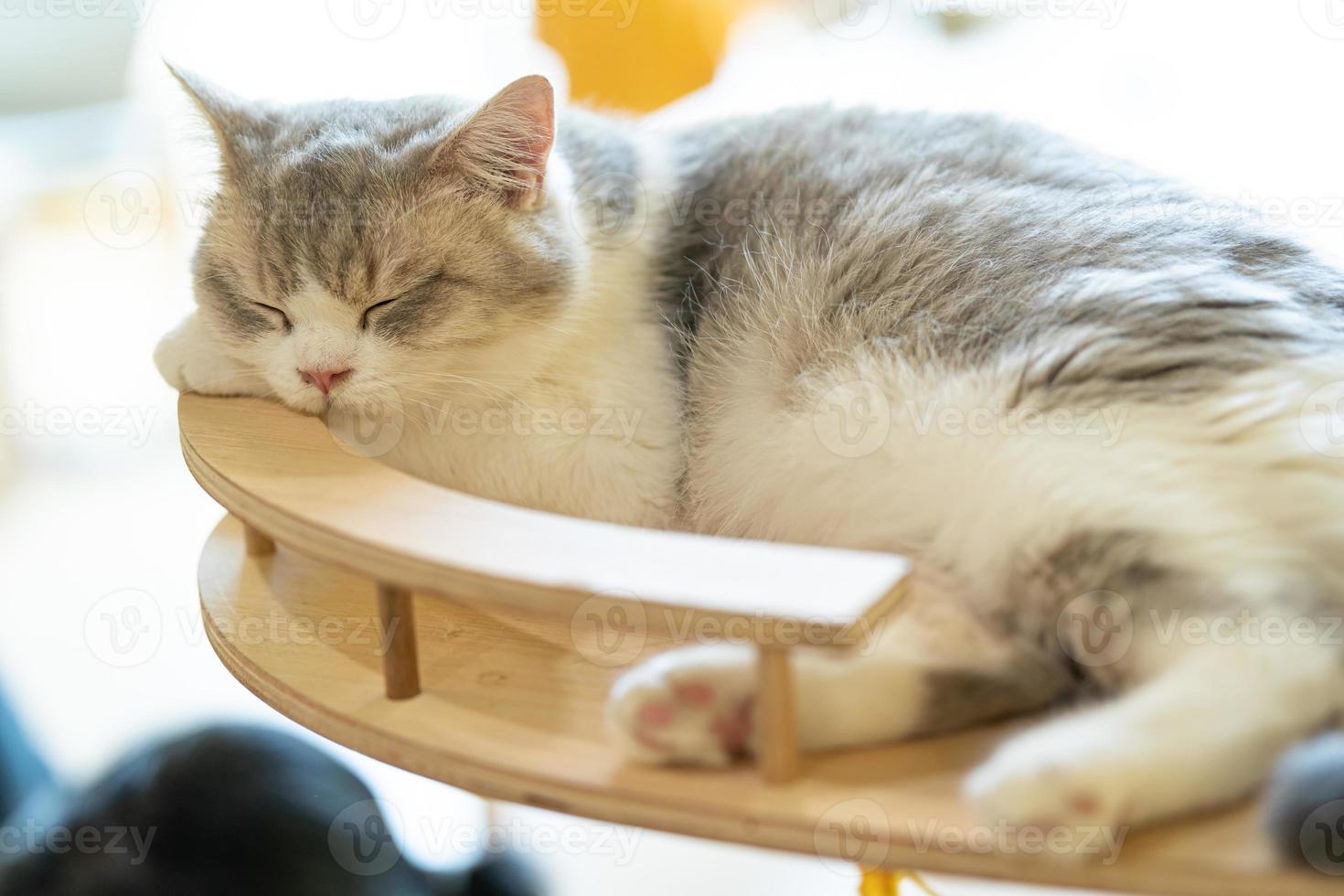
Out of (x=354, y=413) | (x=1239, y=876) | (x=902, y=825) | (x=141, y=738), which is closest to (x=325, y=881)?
(x=141, y=738)

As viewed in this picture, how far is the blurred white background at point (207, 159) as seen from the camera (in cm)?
209

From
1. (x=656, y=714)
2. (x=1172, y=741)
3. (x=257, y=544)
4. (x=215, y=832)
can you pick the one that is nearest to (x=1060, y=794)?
(x=1172, y=741)

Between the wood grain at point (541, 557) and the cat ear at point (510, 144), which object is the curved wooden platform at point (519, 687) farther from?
the cat ear at point (510, 144)

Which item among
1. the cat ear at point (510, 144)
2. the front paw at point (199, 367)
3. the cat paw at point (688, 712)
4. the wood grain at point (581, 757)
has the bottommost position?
the wood grain at point (581, 757)

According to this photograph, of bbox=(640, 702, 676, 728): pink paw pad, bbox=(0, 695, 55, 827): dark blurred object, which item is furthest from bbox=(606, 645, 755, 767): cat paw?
bbox=(0, 695, 55, 827): dark blurred object

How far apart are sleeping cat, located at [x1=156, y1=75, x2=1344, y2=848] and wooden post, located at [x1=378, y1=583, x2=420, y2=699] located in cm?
25

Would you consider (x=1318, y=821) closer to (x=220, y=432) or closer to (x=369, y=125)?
(x=220, y=432)

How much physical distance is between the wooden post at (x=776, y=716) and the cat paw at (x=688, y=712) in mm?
42

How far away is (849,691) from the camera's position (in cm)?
108

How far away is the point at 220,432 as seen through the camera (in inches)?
56.7

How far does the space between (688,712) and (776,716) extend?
0.30ft

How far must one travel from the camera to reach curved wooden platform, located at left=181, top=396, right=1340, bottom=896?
0.93 m

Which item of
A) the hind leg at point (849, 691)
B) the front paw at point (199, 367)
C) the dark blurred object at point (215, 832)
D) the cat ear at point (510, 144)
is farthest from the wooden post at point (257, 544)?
the hind leg at point (849, 691)

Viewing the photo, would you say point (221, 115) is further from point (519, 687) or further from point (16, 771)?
point (16, 771)
